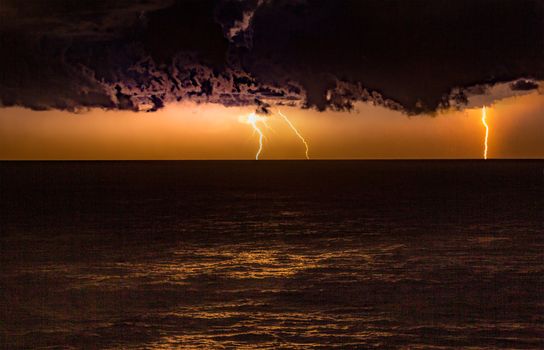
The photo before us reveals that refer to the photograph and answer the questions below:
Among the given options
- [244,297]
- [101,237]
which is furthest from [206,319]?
[101,237]

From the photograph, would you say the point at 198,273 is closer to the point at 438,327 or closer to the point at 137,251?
the point at 137,251

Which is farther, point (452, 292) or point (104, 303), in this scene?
point (452, 292)

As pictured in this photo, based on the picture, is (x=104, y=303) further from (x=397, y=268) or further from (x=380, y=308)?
(x=397, y=268)

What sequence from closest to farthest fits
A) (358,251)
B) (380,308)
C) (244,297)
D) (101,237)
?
(380,308) < (244,297) < (358,251) < (101,237)

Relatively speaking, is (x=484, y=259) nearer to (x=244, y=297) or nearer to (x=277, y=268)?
(x=277, y=268)

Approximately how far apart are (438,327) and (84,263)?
44.9 ft

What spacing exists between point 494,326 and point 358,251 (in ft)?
44.0

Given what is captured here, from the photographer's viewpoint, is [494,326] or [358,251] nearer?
[494,326]

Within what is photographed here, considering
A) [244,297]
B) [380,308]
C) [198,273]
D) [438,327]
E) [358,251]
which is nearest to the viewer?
[438,327]

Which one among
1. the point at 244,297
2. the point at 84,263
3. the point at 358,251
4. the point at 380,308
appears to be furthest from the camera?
the point at 358,251

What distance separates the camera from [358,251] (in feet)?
98.6

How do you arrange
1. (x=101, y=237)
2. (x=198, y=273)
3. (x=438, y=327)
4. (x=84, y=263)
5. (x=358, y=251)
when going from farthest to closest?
(x=101, y=237) → (x=358, y=251) → (x=84, y=263) → (x=198, y=273) → (x=438, y=327)

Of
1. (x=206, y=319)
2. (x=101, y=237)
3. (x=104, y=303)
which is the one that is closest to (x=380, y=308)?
(x=206, y=319)

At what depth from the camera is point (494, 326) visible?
16719 millimetres
